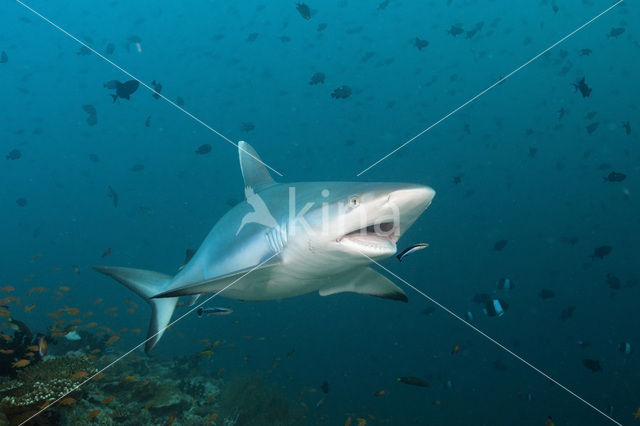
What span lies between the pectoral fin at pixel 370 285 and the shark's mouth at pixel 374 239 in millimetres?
1205

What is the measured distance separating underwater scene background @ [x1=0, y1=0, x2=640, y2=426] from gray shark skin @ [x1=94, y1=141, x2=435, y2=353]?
305 cm

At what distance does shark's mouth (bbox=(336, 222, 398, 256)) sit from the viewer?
10.5 ft

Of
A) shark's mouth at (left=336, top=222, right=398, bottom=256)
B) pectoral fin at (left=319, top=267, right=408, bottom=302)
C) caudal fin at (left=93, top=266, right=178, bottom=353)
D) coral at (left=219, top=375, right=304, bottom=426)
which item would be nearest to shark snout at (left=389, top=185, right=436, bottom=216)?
shark's mouth at (left=336, top=222, right=398, bottom=256)

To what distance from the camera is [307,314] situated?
157 feet

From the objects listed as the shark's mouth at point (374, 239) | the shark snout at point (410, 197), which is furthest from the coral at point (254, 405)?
the shark snout at point (410, 197)

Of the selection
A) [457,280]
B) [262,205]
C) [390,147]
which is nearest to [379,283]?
[262,205]

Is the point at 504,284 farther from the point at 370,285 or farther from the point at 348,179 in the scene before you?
the point at 348,179

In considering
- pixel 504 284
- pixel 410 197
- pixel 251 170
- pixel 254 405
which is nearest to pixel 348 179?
pixel 504 284

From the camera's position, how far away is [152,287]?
489 cm

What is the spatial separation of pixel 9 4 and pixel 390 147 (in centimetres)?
10401

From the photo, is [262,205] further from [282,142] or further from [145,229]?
[282,142]

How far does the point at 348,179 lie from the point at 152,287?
5017cm

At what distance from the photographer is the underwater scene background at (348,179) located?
1570 centimetres

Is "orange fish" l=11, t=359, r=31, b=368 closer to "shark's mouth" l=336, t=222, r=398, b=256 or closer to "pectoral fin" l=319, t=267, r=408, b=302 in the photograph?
"pectoral fin" l=319, t=267, r=408, b=302
